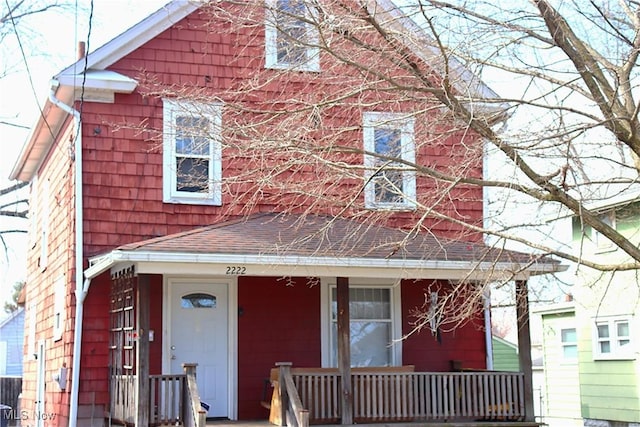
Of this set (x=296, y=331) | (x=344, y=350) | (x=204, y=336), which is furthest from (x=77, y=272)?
(x=344, y=350)

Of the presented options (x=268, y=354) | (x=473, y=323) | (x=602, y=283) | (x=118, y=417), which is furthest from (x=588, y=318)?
(x=118, y=417)

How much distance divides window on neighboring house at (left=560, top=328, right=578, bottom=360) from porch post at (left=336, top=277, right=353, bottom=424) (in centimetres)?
1291

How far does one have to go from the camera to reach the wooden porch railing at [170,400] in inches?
483

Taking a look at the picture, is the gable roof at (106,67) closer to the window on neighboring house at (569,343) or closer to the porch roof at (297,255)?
the porch roof at (297,255)

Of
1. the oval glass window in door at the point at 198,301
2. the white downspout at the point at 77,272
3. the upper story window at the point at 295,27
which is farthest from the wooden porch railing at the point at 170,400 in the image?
the upper story window at the point at 295,27

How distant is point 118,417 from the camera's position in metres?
13.4

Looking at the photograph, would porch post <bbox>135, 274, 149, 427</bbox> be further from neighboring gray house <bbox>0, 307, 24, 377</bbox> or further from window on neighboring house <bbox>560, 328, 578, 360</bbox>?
neighboring gray house <bbox>0, 307, 24, 377</bbox>

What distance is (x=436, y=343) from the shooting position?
52.3ft

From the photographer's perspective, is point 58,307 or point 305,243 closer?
point 305,243

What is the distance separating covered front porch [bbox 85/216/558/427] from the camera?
1261 centimetres

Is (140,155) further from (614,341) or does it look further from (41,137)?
(614,341)

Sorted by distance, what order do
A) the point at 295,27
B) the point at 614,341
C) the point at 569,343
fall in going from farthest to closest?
1. the point at 569,343
2. the point at 614,341
3. the point at 295,27

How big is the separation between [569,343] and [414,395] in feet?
41.7

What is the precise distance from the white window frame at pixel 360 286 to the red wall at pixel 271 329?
10 centimetres
